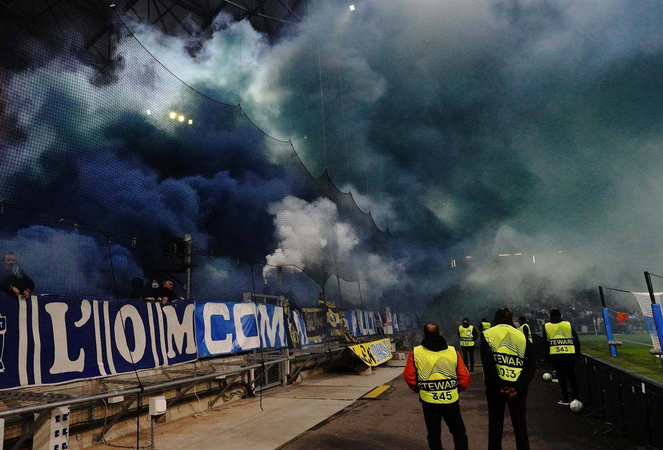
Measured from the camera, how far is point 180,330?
8641 millimetres

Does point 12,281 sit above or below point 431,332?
above

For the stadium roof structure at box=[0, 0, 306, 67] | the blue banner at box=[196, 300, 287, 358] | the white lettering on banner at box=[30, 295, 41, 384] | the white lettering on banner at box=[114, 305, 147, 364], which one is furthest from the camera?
the stadium roof structure at box=[0, 0, 306, 67]

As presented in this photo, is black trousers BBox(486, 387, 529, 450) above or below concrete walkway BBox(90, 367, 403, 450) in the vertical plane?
above

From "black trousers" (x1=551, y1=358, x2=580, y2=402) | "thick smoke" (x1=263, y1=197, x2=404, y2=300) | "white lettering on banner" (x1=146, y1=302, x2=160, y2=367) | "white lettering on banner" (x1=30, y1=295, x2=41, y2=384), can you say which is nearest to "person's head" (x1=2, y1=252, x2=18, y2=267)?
"white lettering on banner" (x1=30, y1=295, x2=41, y2=384)

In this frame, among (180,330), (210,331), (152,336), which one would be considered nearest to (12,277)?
(152,336)

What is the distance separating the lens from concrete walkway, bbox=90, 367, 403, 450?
655 cm

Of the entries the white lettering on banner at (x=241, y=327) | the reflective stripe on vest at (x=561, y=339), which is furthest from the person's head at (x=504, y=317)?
the white lettering on banner at (x=241, y=327)

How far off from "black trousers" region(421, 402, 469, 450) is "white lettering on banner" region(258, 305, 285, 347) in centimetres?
714

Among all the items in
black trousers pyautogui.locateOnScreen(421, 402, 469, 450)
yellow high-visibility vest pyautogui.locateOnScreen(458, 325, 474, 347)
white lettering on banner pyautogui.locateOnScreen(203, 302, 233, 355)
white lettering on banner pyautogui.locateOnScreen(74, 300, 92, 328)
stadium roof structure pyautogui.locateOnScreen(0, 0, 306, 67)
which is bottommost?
yellow high-visibility vest pyautogui.locateOnScreen(458, 325, 474, 347)

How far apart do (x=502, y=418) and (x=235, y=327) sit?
711 cm

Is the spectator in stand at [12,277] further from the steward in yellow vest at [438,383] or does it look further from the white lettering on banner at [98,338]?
the steward in yellow vest at [438,383]

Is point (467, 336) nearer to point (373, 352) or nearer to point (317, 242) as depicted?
point (373, 352)

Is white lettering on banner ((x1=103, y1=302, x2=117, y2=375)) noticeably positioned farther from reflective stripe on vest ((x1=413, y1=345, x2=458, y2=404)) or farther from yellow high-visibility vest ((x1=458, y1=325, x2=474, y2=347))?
yellow high-visibility vest ((x1=458, y1=325, x2=474, y2=347))

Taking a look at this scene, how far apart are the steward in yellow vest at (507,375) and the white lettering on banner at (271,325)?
24.0 ft
